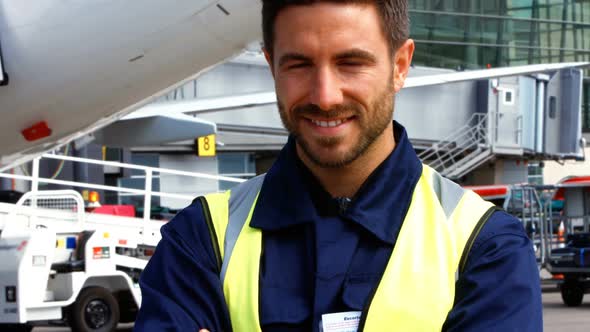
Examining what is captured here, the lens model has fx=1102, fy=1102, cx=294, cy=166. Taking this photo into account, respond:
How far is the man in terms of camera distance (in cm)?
185

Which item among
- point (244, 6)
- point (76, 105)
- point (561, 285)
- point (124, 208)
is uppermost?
point (244, 6)

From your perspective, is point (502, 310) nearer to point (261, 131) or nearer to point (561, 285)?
point (561, 285)

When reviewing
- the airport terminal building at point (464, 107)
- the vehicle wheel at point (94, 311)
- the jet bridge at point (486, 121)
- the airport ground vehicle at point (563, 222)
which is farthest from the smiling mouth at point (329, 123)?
the jet bridge at point (486, 121)

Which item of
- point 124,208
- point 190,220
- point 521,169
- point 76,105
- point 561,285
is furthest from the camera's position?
point 521,169

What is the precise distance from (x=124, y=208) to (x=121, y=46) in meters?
6.49

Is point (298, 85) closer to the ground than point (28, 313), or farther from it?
farther from it

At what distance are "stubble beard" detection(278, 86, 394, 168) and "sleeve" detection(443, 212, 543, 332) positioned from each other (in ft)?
0.85

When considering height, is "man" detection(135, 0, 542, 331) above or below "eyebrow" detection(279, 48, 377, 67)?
below

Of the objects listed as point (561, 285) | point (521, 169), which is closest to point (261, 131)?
point (521, 169)

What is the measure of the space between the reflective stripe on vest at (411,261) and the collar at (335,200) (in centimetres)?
2

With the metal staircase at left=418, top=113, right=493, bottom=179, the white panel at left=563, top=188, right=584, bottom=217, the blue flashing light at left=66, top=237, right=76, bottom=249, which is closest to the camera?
the blue flashing light at left=66, top=237, right=76, bottom=249

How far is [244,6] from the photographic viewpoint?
321 inches

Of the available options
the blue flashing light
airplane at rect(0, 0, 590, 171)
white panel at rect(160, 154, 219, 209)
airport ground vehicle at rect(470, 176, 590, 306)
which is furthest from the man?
white panel at rect(160, 154, 219, 209)

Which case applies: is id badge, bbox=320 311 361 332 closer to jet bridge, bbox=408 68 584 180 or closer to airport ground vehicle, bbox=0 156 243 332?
airport ground vehicle, bbox=0 156 243 332
